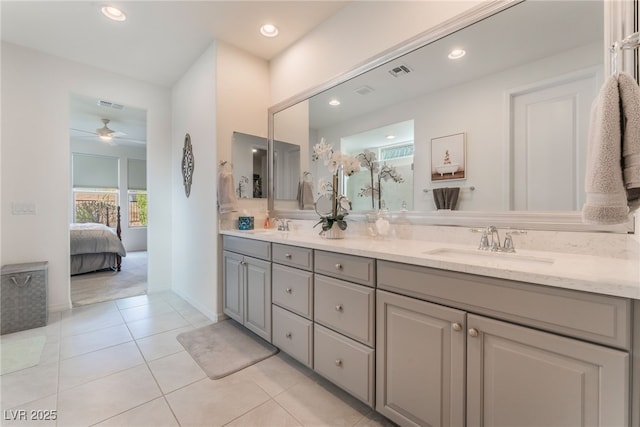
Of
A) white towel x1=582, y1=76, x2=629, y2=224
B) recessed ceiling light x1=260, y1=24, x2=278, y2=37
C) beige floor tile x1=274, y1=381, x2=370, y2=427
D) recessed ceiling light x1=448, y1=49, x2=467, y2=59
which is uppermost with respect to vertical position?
recessed ceiling light x1=260, y1=24, x2=278, y2=37

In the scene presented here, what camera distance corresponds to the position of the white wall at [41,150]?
2.68 meters

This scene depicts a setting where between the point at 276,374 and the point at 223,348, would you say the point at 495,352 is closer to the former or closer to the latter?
the point at 276,374

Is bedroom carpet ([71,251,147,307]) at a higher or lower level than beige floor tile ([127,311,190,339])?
higher

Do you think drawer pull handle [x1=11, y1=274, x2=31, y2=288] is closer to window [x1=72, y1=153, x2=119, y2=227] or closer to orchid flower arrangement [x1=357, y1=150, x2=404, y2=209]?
orchid flower arrangement [x1=357, y1=150, x2=404, y2=209]

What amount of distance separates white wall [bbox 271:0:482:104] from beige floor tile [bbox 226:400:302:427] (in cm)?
246

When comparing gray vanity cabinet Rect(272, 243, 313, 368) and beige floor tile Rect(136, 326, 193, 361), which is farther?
beige floor tile Rect(136, 326, 193, 361)

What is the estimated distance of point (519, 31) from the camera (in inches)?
55.2

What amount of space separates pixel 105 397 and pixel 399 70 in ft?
9.26

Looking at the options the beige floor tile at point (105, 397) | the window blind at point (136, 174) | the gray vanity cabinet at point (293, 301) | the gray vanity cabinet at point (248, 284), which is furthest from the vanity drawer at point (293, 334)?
the window blind at point (136, 174)

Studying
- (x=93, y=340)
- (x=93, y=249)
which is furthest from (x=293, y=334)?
(x=93, y=249)

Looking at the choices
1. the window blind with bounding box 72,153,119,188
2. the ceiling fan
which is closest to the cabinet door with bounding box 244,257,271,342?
the ceiling fan

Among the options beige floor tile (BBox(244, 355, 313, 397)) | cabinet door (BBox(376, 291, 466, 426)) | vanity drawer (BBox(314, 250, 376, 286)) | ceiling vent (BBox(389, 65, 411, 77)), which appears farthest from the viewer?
ceiling vent (BBox(389, 65, 411, 77))

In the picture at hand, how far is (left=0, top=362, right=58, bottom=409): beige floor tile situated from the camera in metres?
1.54

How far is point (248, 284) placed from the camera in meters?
2.26
